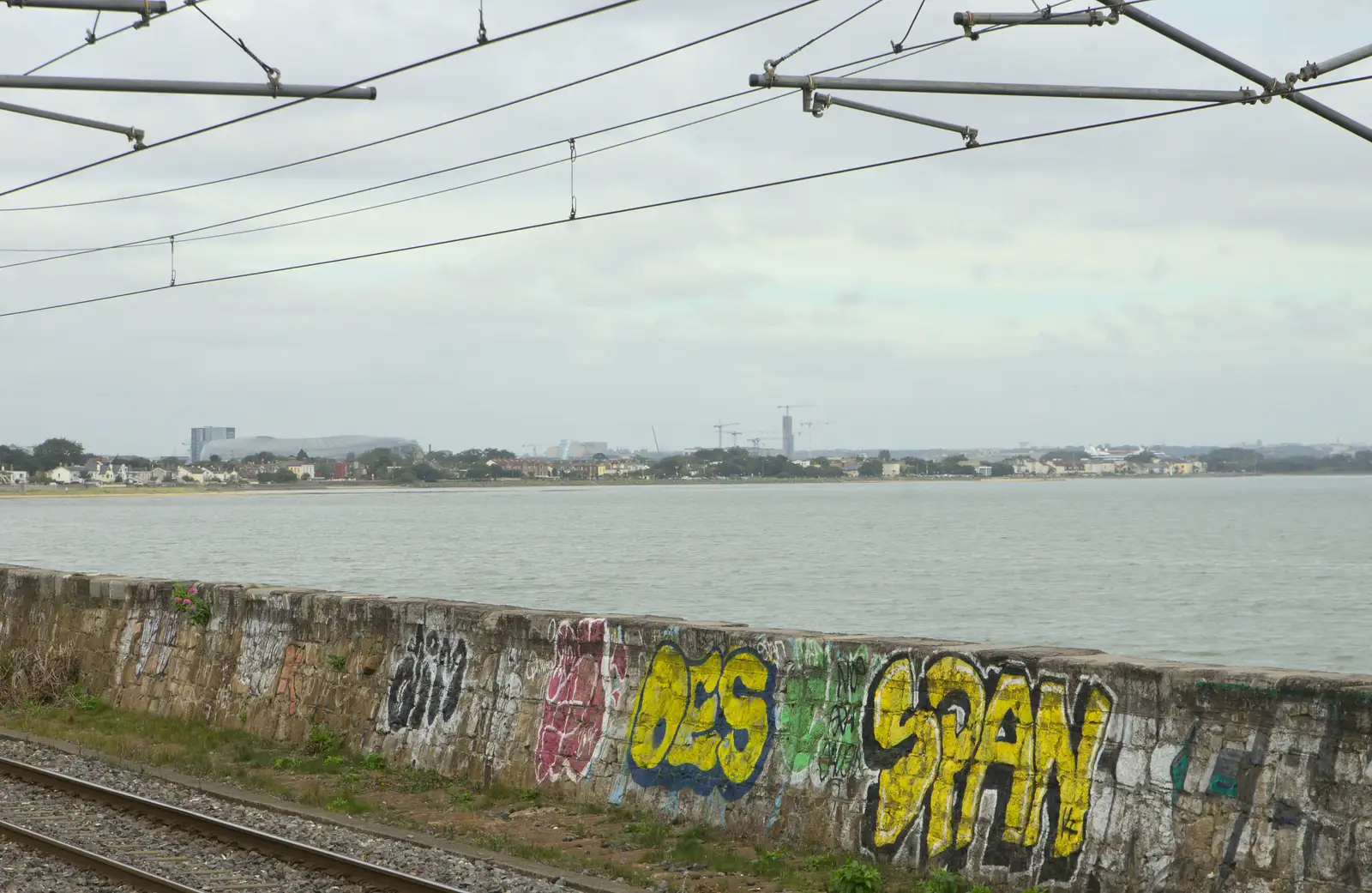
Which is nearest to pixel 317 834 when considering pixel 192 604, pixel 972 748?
pixel 972 748

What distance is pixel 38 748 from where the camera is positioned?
14219mm

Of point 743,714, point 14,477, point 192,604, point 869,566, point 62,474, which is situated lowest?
point 869,566

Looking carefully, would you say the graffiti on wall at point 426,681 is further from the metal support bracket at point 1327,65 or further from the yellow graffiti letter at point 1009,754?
the metal support bracket at point 1327,65

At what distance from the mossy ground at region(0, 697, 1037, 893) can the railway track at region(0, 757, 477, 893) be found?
4.05 ft

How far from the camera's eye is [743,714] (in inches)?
416

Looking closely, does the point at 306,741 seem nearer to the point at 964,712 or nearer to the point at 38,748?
the point at 38,748

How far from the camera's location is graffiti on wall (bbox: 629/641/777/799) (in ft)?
34.2

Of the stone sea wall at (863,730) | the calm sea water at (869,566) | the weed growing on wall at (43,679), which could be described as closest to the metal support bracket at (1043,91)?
the stone sea wall at (863,730)

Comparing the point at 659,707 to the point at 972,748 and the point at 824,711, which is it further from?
the point at 972,748

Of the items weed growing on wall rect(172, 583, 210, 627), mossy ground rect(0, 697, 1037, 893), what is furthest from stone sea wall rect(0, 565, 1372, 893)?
weed growing on wall rect(172, 583, 210, 627)

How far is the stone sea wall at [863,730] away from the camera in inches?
307

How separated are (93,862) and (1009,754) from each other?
626 centimetres

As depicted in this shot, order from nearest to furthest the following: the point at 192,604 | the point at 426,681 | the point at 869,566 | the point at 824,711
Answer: the point at 824,711
the point at 426,681
the point at 192,604
the point at 869,566

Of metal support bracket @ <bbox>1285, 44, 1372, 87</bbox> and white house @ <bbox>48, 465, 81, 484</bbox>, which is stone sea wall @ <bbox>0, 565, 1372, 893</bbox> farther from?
white house @ <bbox>48, 465, 81, 484</bbox>
